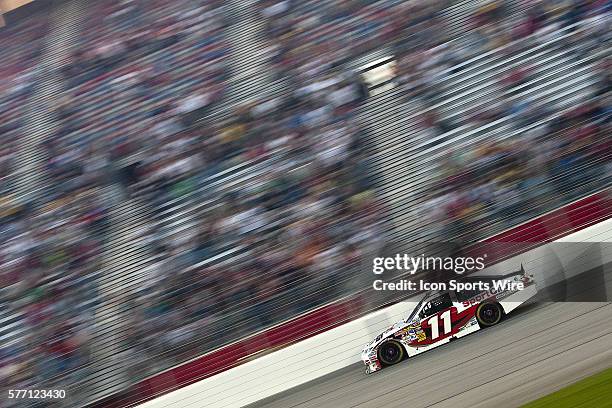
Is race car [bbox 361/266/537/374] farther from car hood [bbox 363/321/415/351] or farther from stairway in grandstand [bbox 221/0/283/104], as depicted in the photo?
stairway in grandstand [bbox 221/0/283/104]

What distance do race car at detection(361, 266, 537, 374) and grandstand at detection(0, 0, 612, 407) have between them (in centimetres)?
83

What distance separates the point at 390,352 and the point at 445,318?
86 centimetres

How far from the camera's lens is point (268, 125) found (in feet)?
45.6

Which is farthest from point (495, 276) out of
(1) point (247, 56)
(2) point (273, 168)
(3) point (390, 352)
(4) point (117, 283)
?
(1) point (247, 56)

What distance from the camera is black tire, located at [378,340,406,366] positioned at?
35.3 feet

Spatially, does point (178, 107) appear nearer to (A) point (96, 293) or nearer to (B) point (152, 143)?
(B) point (152, 143)

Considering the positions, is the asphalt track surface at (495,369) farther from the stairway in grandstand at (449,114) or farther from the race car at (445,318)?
the stairway in grandstand at (449,114)

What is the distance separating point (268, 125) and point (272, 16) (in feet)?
11.4

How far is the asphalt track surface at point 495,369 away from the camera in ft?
28.0

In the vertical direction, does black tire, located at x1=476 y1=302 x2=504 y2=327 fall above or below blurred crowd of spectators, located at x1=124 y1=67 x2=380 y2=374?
below

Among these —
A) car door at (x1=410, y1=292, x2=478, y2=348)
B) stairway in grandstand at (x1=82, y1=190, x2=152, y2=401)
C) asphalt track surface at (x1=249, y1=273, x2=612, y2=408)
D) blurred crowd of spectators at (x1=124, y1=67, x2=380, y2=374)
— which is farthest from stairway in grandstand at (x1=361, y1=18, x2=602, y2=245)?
stairway in grandstand at (x1=82, y1=190, x2=152, y2=401)

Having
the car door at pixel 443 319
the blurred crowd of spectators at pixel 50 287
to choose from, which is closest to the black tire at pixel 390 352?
the car door at pixel 443 319

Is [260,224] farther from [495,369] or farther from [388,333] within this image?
[495,369]

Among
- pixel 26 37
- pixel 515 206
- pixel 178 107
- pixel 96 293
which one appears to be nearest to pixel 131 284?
pixel 96 293
